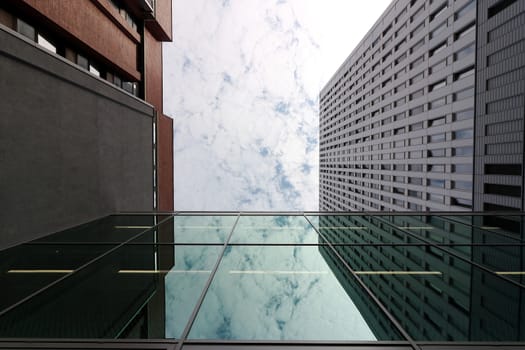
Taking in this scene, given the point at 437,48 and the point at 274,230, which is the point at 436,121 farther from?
the point at 274,230

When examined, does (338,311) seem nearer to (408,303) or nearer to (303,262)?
(408,303)

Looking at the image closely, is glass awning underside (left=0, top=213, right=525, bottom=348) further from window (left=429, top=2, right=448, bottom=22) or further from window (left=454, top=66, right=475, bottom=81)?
window (left=429, top=2, right=448, bottom=22)

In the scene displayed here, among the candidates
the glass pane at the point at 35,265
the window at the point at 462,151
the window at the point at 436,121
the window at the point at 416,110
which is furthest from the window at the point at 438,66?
the glass pane at the point at 35,265

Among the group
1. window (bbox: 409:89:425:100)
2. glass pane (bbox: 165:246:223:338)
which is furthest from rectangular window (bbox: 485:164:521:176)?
glass pane (bbox: 165:246:223:338)

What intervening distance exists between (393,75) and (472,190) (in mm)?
36788

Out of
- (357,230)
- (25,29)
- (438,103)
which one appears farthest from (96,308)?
(438,103)

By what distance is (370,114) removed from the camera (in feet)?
255

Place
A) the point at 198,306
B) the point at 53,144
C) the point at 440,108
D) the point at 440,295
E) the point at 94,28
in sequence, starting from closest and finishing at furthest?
the point at 198,306 < the point at 440,295 < the point at 53,144 < the point at 94,28 < the point at 440,108

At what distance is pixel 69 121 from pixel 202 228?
774 cm

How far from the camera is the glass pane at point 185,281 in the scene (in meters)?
4.82

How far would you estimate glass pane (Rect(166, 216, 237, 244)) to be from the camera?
964 cm

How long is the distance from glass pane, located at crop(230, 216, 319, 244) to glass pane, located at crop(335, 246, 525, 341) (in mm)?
1878

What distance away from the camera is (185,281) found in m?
6.28

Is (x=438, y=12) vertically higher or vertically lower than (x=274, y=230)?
higher
